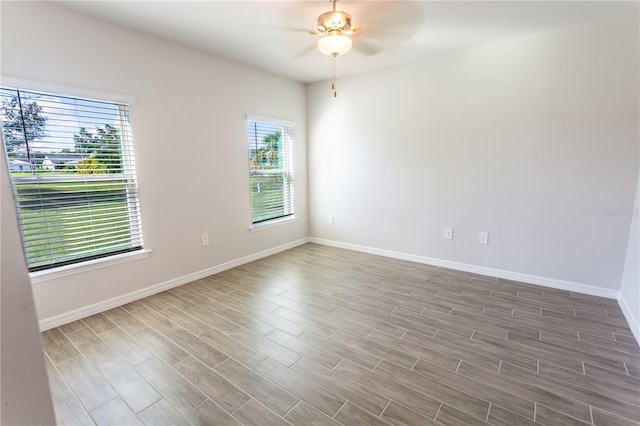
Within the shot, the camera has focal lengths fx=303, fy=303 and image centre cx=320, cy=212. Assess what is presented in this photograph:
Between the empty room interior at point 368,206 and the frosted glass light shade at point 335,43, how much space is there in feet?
0.09

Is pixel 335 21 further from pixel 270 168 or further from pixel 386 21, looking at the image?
pixel 270 168

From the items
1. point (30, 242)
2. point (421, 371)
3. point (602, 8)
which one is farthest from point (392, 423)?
point (602, 8)

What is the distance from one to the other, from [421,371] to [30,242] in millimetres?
2925

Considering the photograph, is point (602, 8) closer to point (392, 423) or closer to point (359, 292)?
point (359, 292)

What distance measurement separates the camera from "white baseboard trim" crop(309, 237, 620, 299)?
291 cm

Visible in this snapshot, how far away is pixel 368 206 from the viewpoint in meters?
4.26

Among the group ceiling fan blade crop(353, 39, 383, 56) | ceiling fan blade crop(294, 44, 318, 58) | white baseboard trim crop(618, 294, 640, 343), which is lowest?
white baseboard trim crop(618, 294, 640, 343)

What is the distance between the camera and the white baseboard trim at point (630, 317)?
7.27ft

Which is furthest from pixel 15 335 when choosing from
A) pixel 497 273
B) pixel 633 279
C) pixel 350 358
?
pixel 497 273

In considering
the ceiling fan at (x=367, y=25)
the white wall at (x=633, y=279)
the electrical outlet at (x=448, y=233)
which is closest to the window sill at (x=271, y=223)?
the electrical outlet at (x=448, y=233)

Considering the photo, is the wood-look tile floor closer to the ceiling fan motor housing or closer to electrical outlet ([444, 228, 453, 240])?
electrical outlet ([444, 228, 453, 240])

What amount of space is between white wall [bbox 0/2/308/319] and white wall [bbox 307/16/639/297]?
55.2 inches

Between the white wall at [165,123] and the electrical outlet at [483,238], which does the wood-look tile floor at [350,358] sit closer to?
the white wall at [165,123]

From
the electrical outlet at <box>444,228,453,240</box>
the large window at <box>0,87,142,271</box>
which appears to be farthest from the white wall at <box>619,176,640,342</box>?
the large window at <box>0,87,142,271</box>
